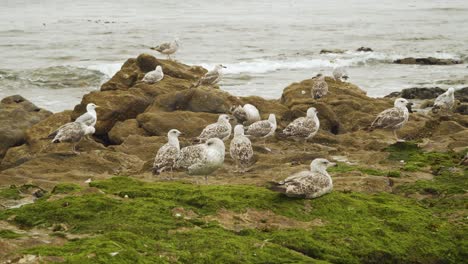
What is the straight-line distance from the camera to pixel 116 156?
1441 cm

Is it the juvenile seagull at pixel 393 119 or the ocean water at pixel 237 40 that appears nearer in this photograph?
the juvenile seagull at pixel 393 119

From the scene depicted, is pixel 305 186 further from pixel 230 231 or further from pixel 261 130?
pixel 261 130

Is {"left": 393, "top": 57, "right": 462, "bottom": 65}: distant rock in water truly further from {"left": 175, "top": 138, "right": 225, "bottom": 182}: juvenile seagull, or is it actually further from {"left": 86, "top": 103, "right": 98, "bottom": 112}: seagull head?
{"left": 175, "top": 138, "right": 225, "bottom": 182}: juvenile seagull

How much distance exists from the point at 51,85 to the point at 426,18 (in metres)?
43.1

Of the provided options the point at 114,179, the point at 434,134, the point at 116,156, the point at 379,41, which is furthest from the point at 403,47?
the point at 114,179

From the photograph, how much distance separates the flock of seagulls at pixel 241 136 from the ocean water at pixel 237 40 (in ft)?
33.5

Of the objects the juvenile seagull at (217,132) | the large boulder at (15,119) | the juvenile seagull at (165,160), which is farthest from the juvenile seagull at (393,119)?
the large boulder at (15,119)

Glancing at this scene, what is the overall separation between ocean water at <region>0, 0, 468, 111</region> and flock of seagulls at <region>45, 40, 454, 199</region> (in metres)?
10.2

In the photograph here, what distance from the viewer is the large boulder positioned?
17750mm

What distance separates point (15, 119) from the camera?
1845cm

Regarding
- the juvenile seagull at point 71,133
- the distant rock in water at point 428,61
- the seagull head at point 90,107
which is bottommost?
the distant rock in water at point 428,61

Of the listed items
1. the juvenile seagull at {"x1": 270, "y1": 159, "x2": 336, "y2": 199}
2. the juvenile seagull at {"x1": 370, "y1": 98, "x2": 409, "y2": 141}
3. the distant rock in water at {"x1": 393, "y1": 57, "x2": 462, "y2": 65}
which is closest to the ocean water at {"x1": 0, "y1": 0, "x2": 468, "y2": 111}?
the distant rock in water at {"x1": 393, "y1": 57, "x2": 462, "y2": 65}

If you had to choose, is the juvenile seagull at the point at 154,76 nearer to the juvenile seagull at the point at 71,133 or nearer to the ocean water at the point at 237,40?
the juvenile seagull at the point at 71,133

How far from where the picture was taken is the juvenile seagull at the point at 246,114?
17.0m
